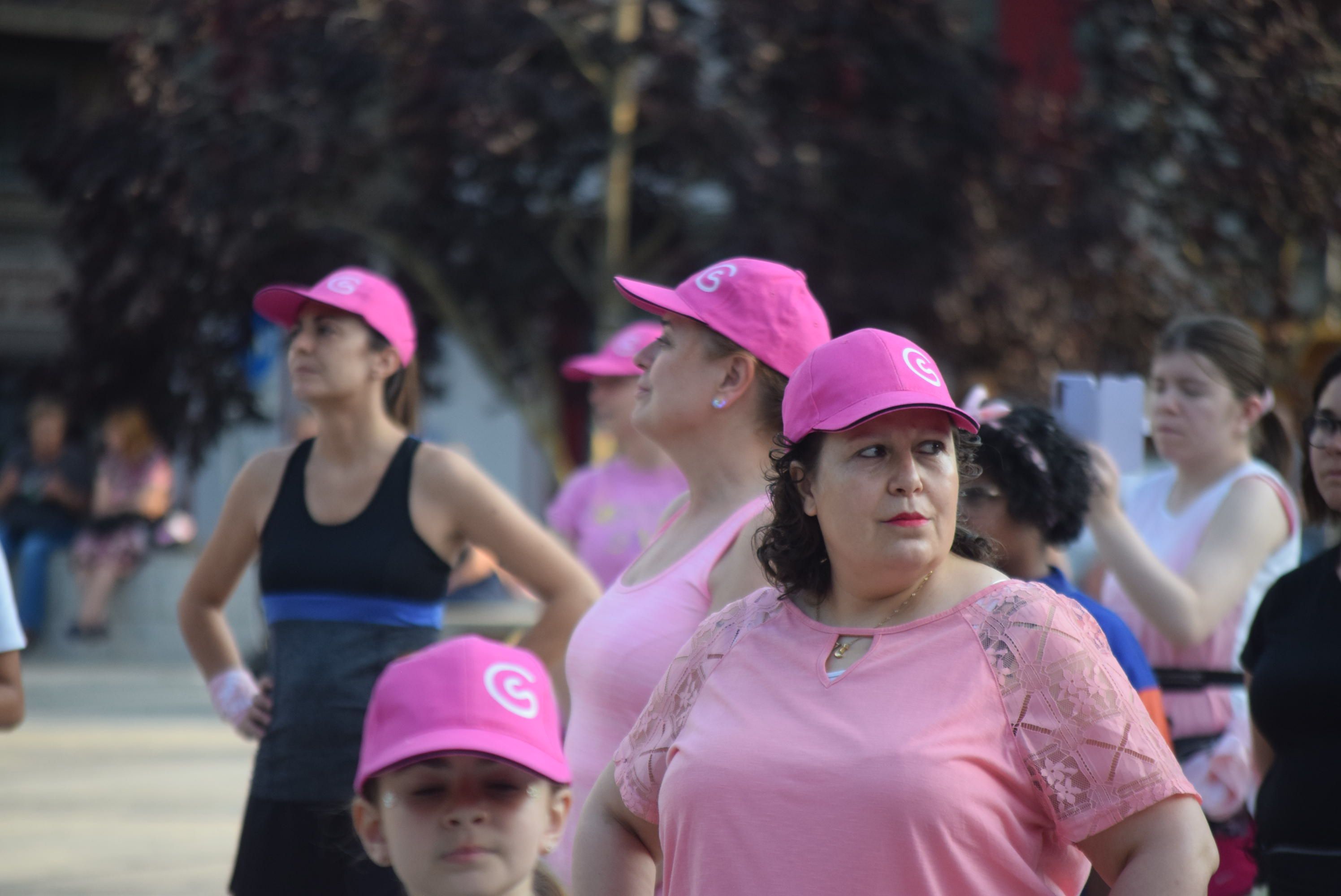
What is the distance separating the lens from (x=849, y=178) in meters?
9.77

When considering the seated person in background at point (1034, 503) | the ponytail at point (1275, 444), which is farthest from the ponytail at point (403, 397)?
the ponytail at point (1275, 444)

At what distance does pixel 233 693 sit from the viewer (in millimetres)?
3975

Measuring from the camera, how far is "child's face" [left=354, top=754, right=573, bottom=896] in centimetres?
229

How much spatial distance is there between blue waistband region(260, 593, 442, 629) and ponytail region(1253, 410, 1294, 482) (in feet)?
8.51

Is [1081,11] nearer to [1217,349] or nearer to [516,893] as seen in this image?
[1217,349]

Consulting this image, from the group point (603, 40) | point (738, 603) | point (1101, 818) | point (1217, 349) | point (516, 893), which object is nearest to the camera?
point (1101, 818)

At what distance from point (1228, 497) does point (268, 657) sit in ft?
7.93

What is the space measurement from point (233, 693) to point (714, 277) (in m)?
1.75

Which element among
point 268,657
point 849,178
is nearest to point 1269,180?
point 849,178

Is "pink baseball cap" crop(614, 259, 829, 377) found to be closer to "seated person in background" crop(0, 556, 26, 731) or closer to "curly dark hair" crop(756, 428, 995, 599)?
"curly dark hair" crop(756, 428, 995, 599)

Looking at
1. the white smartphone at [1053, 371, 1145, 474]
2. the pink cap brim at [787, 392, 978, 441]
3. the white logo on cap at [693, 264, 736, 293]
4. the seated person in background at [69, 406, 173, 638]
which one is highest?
the seated person in background at [69, 406, 173, 638]

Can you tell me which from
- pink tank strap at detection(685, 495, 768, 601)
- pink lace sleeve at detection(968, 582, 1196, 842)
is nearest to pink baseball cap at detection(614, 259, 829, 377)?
pink tank strap at detection(685, 495, 768, 601)

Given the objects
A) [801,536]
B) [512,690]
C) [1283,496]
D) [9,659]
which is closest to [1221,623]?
[1283,496]

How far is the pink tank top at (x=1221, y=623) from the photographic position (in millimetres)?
3916
